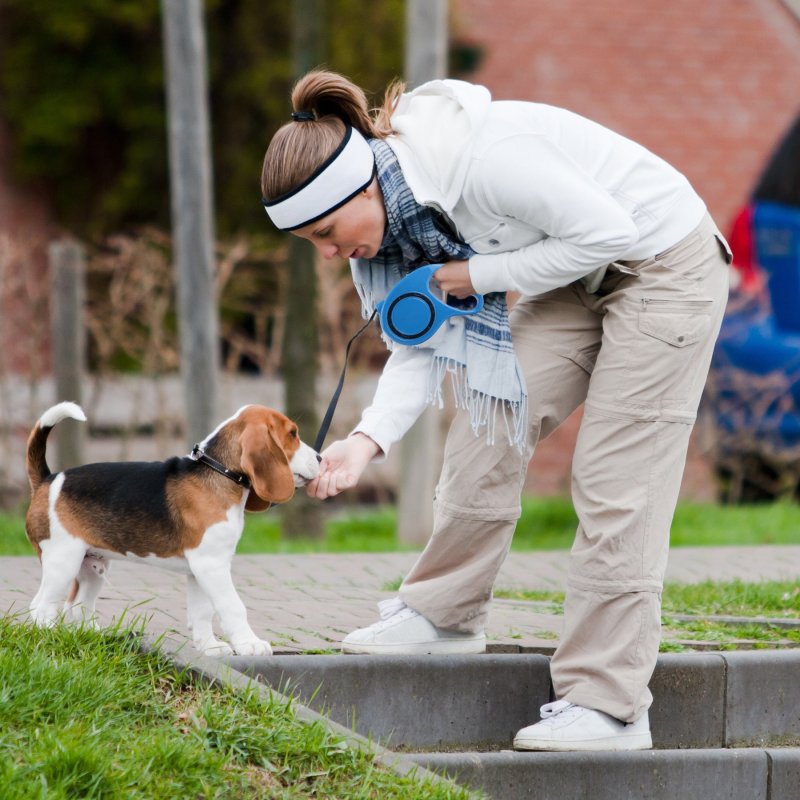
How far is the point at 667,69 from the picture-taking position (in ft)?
46.8

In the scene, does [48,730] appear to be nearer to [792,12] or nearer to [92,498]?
[92,498]

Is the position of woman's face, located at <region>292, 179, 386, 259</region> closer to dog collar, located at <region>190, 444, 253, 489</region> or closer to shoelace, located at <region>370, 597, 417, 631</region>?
dog collar, located at <region>190, 444, 253, 489</region>

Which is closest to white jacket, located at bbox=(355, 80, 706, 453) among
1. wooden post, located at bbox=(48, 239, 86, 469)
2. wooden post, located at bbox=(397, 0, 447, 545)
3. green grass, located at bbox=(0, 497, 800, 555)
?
green grass, located at bbox=(0, 497, 800, 555)

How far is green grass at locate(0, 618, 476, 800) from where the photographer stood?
2.96 m

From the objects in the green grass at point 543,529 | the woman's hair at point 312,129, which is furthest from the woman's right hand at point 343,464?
the green grass at point 543,529

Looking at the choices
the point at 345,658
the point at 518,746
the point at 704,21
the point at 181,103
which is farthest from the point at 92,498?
the point at 704,21

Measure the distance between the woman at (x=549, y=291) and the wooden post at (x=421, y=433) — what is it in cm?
437

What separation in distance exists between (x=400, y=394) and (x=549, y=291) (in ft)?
1.75

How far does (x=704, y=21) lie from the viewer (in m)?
14.3

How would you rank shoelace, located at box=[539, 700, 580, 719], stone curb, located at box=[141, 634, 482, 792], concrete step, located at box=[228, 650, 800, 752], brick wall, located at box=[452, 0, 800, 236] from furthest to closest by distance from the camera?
brick wall, located at box=[452, 0, 800, 236] → concrete step, located at box=[228, 650, 800, 752] → shoelace, located at box=[539, 700, 580, 719] → stone curb, located at box=[141, 634, 482, 792]

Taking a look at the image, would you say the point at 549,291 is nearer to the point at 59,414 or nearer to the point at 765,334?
the point at 59,414

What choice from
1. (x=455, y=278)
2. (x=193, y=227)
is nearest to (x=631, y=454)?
(x=455, y=278)

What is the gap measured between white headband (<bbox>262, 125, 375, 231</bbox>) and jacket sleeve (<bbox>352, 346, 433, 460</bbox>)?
58cm

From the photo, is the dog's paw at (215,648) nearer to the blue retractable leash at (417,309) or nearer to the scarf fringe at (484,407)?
the blue retractable leash at (417,309)
